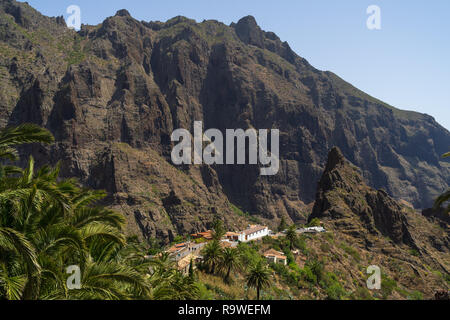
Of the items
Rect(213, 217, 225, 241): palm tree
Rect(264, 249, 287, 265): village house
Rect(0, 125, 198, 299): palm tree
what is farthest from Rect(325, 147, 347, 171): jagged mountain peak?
Rect(0, 125, 198, 299): palm tree

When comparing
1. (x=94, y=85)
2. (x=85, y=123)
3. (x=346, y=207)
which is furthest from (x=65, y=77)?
(x=346, y=207)

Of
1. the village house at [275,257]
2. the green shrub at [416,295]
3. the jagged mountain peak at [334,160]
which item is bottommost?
the green shrub at [416,295]

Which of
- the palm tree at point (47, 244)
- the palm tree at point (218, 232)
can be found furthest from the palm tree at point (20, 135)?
the palm tree at point (218, 232)

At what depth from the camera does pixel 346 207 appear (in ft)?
310

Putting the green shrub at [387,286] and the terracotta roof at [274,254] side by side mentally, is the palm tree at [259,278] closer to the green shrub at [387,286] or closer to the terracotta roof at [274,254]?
the terracotta roof at [274,254]

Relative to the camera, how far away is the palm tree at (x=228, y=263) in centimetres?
4644

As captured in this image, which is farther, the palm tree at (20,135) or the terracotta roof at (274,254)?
the terracotta roof at (274,254)

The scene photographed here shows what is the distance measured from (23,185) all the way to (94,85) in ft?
642

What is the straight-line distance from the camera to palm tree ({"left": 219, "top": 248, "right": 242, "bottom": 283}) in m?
46.4

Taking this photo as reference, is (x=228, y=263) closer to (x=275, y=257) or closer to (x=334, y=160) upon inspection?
(x=275, y=257)

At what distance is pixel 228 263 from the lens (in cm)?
4653

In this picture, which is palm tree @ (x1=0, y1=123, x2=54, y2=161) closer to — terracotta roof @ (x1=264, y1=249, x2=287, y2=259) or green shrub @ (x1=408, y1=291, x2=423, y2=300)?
terracotta roof @ (x1=264, y1=249, x2=287, y2=259)
